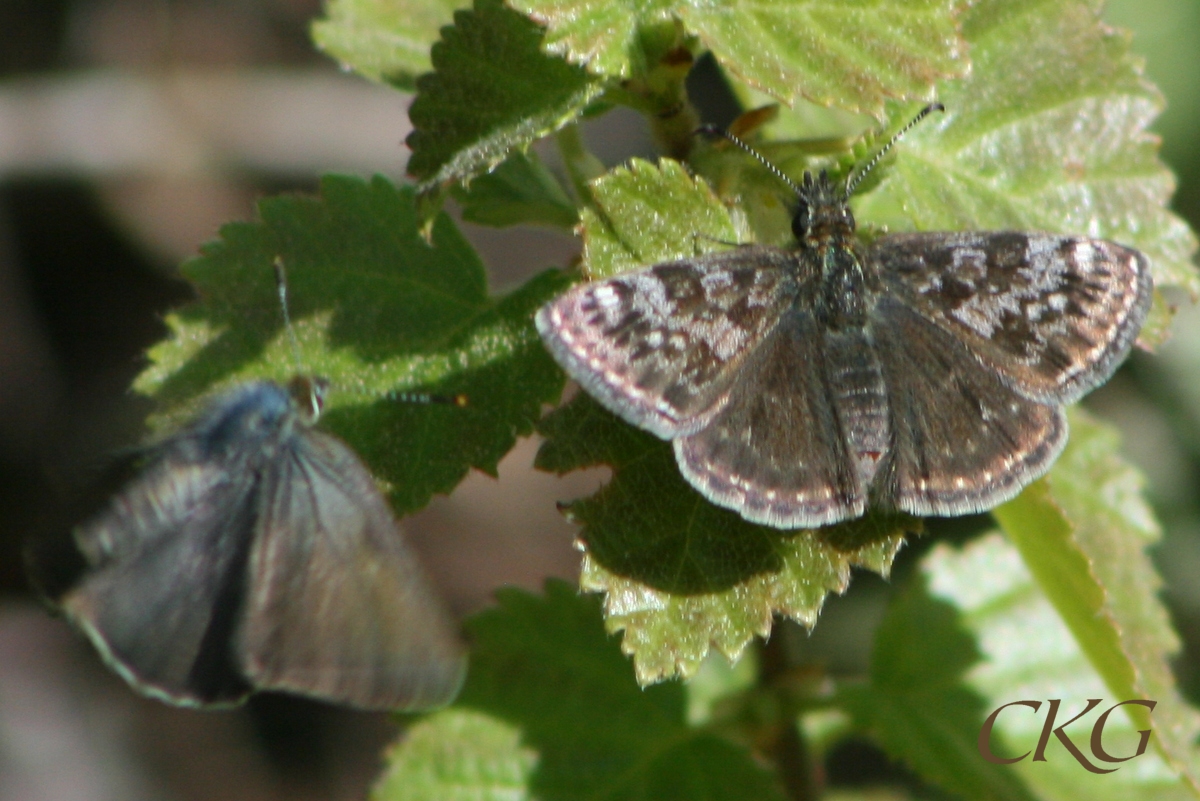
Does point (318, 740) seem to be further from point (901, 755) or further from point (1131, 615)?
point (1131, 615)

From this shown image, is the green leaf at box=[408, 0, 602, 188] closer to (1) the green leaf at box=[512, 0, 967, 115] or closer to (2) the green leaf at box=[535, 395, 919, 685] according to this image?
(1) the green leaf at box=[512, 0, 967, 115]

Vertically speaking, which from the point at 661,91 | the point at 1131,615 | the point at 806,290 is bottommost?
the point at 1131,615

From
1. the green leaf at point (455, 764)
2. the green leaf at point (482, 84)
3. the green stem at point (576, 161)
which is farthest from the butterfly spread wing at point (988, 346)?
the green leaf at point (455, 764)

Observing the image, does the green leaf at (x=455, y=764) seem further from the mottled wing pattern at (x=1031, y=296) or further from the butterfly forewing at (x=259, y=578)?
the mottled wing pattern at (x=1031, y=296)

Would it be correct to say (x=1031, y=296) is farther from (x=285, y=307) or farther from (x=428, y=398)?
(x=285, y=307)

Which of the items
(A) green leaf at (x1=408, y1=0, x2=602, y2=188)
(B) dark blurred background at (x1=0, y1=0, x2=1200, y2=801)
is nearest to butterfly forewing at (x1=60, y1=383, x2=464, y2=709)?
(A) green leaf at (x1=408, y1=0, x2=602, y2=188)

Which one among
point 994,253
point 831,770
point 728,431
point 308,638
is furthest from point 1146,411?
point 308,638

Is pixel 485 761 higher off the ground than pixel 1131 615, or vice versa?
pixel 1131 615
